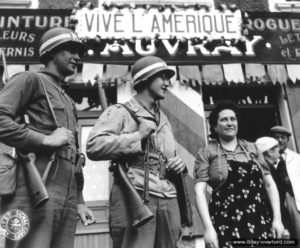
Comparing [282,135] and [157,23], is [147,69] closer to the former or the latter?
[282,135]

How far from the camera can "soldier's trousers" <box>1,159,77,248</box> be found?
2.30 meters

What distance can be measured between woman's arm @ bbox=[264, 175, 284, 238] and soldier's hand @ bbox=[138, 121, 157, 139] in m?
1.42

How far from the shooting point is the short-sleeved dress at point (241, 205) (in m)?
3.29

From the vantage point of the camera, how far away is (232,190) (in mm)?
3404

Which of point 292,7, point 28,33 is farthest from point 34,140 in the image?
point 292,7

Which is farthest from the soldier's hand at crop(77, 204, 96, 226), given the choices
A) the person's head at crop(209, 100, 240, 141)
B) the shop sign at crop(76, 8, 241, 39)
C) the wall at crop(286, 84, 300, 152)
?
the wall at crop(286, 84, 300, 152)

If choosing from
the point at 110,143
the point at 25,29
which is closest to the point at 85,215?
the point at 110,143

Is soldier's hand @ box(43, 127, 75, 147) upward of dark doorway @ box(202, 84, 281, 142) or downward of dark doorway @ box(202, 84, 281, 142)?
downward

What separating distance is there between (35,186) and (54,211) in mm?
236

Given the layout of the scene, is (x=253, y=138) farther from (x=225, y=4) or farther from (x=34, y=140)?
(x=34, y=140)

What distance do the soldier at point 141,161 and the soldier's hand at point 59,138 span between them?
10.6 inches

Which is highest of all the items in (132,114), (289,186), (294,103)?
(294,103)

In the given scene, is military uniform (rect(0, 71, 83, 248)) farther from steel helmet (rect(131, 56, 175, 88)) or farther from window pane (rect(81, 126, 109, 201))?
window pane (rect(81, 126, 109, 201))

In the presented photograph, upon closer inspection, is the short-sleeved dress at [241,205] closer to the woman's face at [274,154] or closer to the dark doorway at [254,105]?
the woman's face at [274,154]
